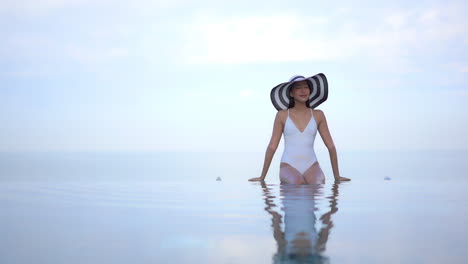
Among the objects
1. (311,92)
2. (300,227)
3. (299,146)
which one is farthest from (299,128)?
(300,227)

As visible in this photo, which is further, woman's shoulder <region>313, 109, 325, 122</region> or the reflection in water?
woman's shoulder <region>313, 109, 325, 122</region>

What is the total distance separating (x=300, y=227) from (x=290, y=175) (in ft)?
13.2

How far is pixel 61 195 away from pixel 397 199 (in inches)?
172

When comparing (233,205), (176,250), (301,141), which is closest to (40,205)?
(233,205)

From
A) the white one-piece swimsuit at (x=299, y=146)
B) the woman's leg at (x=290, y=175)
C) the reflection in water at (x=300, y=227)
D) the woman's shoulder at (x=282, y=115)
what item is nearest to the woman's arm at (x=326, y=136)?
the white one-piece swimsuit at (x=299, y=146)

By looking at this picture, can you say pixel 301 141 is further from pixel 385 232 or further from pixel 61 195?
pixel 385 232

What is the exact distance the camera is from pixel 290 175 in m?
7.78

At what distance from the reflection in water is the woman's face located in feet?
6.04

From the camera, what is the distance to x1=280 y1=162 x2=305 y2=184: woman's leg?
25.4 feet

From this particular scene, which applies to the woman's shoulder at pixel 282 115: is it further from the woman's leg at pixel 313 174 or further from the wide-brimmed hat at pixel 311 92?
the woman's leg at pixel 313 174

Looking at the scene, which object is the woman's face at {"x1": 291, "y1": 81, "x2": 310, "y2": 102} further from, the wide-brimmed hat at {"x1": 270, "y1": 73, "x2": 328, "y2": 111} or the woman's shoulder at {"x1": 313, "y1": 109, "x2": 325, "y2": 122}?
the woman's shoulder at {"x1": 313, "y1": 109, "x2": 325, "y2": 122}

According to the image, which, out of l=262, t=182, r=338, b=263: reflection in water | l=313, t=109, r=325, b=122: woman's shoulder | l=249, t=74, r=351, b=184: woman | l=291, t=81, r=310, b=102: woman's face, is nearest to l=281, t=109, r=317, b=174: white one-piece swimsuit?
l=249, t=74, r=351, b=184: woman

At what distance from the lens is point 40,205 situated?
19.2 ft

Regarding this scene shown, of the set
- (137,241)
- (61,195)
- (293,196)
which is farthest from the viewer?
(61,195)
